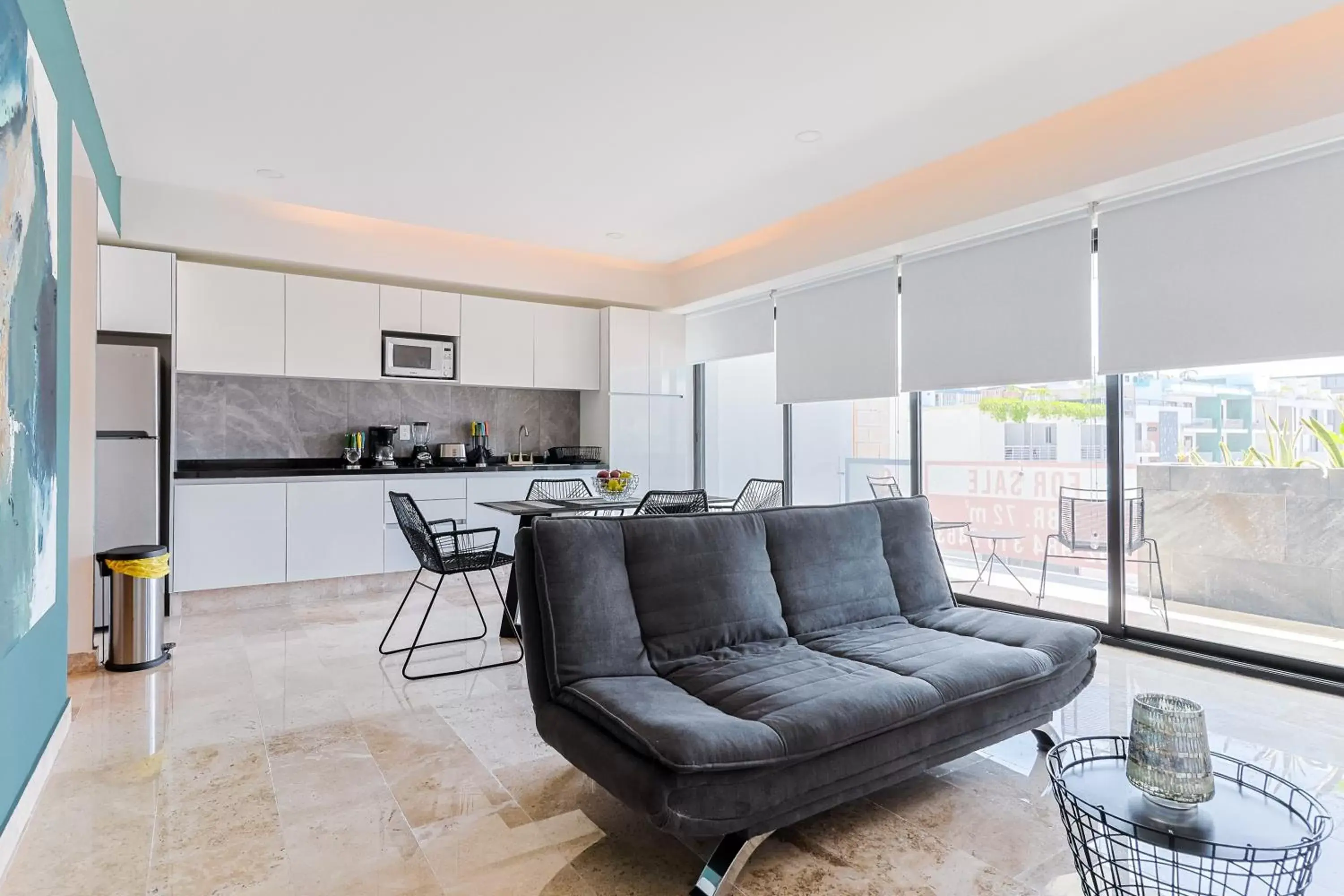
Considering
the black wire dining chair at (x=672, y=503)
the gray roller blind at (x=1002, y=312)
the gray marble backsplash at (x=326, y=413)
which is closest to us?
the black wire dining chair at (x=672, y=503)

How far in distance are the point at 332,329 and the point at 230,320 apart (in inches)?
25.1

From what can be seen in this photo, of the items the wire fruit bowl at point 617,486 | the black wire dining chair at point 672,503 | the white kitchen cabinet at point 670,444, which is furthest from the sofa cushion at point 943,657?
the white kitchen cabinet at point 670,444

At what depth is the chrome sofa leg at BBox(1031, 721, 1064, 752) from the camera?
2703mm

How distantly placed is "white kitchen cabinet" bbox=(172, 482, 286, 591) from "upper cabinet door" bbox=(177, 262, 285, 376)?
830 millimetres

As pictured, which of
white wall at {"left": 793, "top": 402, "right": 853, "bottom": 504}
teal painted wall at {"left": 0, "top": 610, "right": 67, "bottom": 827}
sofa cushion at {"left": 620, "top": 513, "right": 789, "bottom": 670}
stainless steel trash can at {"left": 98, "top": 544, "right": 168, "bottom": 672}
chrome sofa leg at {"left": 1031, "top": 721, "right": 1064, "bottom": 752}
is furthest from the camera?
white wall at {"left": 793, "top": 402, "right": 853, "bottom": 504}

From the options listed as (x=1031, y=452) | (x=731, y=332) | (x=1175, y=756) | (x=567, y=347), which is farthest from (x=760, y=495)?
(x=1175, y=756)

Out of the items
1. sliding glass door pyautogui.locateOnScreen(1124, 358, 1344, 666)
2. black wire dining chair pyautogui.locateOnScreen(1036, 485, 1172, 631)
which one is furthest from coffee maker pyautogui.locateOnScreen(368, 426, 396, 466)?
sliding glass door pyautogui.locateOnScreen(1124, 358, 1344, 666)

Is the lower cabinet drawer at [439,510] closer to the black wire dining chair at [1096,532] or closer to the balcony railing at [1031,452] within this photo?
the balcony railing at [1031,452]

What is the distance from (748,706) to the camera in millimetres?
2014

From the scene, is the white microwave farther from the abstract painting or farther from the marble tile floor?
the abstract painting

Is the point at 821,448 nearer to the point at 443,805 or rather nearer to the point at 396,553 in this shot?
the point at 396,553

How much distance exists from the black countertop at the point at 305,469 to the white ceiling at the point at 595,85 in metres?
1.81

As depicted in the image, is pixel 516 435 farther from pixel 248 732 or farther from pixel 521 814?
pixel 521 814

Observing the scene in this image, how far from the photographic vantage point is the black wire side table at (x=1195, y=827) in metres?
1.33
